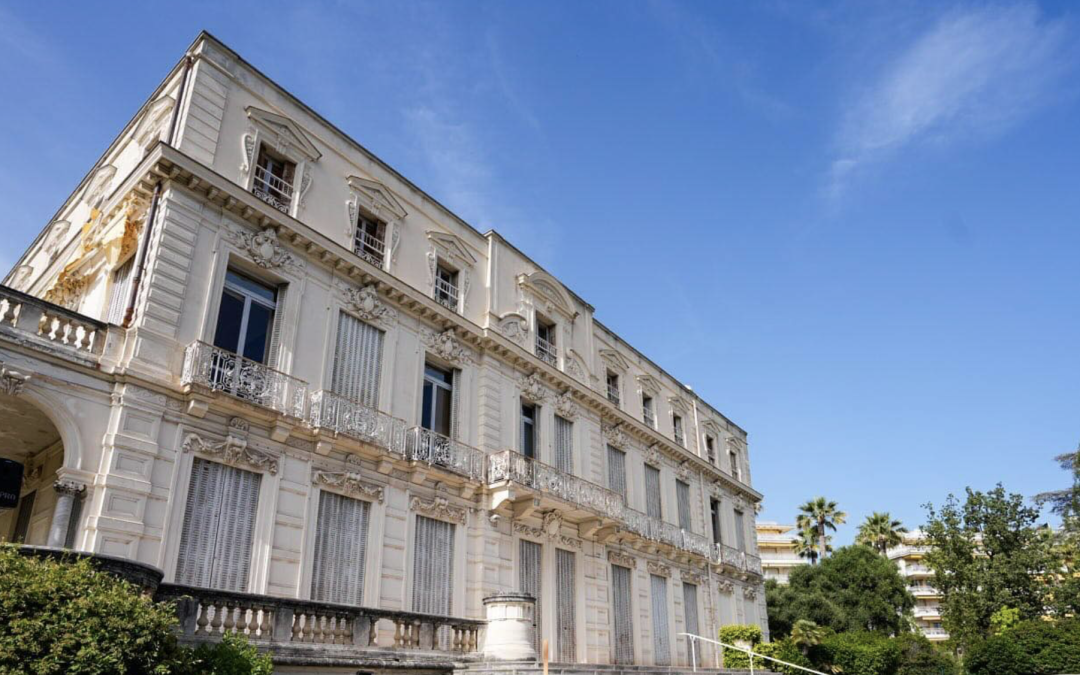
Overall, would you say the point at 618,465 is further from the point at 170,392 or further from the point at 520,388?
the point at 170,392

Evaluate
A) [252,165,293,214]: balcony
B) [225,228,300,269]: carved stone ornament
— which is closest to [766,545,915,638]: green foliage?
[225,228,300,269]: carved stone ornament

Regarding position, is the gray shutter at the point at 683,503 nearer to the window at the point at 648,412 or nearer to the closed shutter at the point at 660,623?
the window at the point at 648,412

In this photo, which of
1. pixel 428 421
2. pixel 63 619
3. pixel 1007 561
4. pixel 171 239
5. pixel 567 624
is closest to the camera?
pixel 63 619

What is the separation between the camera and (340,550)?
13953 mm

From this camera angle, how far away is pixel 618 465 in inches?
922

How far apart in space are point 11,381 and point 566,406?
13.2 m

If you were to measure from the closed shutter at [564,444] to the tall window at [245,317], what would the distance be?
8.80 m

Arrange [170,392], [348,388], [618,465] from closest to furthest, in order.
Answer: [170,392]
[348,388]
[618,465]

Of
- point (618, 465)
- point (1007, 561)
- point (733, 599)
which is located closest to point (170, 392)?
point (618, 465)

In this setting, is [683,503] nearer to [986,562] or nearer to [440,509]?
[440,509]

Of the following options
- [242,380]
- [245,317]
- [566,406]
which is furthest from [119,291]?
[566,406]

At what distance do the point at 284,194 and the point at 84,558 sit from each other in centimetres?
874

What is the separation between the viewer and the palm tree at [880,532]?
54.5 m

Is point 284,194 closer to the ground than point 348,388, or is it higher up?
higher up
